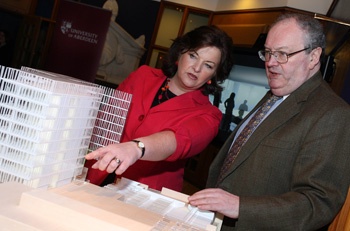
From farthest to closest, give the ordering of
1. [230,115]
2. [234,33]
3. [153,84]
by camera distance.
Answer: [234,33]
[230,115]
[153,84]

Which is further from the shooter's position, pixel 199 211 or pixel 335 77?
pixel 335 77

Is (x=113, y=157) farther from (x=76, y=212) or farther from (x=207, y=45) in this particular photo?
(x=207, y=45)

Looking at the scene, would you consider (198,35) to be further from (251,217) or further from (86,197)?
(86,197)

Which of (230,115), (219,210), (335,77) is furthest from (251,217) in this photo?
(230,115)

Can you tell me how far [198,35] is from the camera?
199 cm

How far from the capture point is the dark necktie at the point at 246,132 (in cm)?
178

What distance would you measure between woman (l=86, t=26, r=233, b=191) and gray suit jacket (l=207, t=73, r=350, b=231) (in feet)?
1.01

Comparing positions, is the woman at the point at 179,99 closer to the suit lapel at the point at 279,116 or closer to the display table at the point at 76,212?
the suit lapel at the point at 279,116

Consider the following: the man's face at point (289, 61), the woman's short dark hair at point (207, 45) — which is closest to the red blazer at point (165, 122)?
the woman's short dark hair at point (207, 45)

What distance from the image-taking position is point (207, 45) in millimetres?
1956

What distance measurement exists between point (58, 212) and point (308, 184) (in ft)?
2.66

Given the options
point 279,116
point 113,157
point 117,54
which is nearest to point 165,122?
point 279,116

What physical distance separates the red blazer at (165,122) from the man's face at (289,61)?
369 mm

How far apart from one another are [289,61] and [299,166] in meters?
0.43
